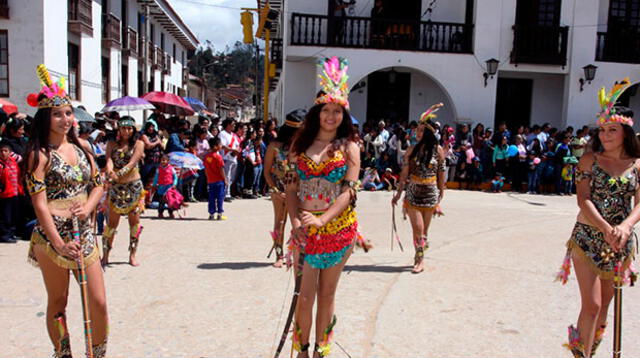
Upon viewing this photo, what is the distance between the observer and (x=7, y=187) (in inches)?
300

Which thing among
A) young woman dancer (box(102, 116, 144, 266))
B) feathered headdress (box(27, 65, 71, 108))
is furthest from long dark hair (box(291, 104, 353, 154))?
young woman dancer (box(102, 116, 144, 266))

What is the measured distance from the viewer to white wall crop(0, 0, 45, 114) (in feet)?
49.4

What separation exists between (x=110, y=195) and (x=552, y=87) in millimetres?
18305

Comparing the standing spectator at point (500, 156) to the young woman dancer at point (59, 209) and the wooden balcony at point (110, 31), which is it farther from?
the wooden balcony at point (110, 31)

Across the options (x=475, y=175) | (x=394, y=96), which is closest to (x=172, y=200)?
(x=475, y=175)

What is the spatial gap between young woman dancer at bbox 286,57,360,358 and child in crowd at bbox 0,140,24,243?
5.58 meters

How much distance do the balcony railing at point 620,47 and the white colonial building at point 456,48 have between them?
35mm

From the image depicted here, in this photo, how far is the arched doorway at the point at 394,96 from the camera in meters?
19.6

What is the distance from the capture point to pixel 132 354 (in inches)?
156

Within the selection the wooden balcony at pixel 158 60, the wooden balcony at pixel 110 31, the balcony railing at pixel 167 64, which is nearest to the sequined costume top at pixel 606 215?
the wooden balcony at pixel 110 31

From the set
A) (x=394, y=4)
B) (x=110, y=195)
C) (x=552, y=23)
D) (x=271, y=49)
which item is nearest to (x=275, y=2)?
(x=271, y=49)

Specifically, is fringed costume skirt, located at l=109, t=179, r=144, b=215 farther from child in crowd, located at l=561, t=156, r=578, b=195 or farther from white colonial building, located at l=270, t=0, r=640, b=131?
white colonial building, located at l=270, t=0, r=640, b=131

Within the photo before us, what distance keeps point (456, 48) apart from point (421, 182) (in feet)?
45.0

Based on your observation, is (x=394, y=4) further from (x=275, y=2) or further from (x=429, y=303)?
(x=429, y=303)
